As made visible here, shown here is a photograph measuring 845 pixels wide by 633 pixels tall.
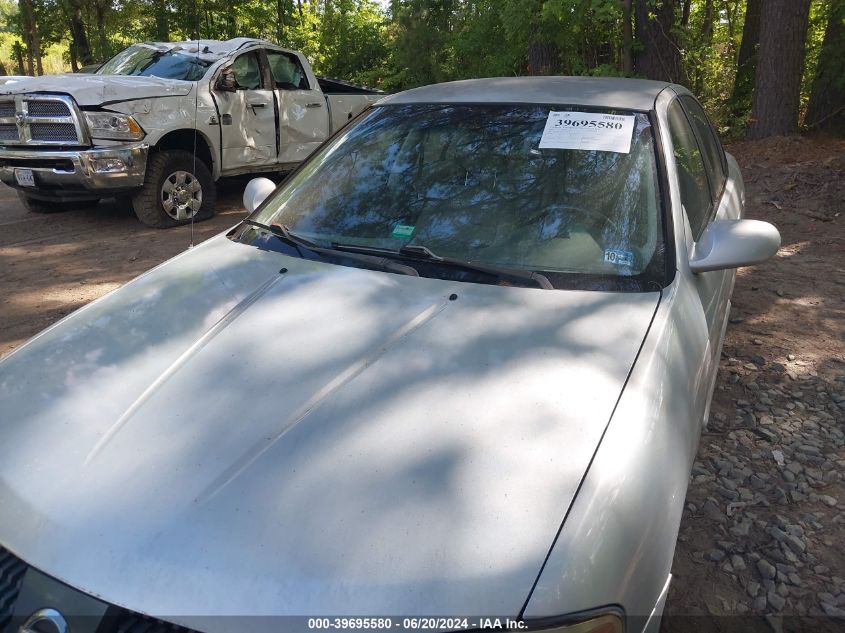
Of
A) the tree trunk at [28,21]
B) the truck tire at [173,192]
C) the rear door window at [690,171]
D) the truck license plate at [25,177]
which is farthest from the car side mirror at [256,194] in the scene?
the tree trunk at [28,21]

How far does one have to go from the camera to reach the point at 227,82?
769 cm

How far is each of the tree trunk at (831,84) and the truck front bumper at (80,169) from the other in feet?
26.1

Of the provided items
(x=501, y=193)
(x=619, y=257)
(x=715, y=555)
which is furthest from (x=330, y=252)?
(x=715, y=555)

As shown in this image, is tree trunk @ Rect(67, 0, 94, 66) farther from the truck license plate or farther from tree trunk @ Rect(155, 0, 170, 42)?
the truck license plate

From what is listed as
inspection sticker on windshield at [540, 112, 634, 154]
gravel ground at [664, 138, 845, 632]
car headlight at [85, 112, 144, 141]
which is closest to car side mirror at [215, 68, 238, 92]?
car headlight at [85, 112, 144, 141]

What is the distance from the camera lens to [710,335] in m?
2.60

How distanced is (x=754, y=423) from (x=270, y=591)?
2.80 m

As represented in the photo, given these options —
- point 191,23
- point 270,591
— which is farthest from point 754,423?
point 191,23

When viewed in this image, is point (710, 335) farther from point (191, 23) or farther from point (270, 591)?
point (191, 23)

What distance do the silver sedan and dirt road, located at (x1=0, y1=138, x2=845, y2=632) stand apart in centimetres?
66

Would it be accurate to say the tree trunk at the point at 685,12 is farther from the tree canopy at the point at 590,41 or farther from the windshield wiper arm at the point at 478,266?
the windshield wiper arm at the point at 478,266

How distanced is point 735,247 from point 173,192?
627cm

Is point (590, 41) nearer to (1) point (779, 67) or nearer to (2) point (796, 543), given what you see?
(1) point (779, 67)

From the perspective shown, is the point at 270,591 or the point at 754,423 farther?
the point at 754,423
